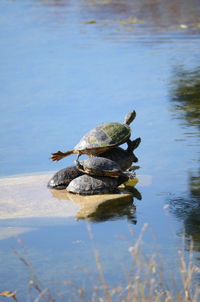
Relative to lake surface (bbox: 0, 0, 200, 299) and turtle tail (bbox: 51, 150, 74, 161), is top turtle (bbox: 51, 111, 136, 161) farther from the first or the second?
lake surface (bbox: 0, 0, 200, 299)

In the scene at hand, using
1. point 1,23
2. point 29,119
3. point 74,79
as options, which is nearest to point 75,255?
point 29,119

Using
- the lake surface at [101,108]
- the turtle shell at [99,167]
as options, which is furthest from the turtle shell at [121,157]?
the turtle shell at [99,167]

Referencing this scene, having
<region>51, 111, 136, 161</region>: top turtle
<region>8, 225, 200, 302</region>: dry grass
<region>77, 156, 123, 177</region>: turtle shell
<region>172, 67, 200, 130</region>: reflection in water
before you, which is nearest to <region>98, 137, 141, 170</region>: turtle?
<region>51, 111, 136, 161</region>: top turtle

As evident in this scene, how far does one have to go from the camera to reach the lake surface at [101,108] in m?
5.97

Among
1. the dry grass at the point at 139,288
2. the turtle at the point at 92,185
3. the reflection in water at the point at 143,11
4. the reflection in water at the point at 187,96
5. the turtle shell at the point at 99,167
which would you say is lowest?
the reflection in water at the point at 143,11

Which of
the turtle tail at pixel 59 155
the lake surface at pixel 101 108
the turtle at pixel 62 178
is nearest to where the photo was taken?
the lake surface at pixel 101 108

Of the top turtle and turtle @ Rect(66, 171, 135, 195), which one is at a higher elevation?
the top turtle

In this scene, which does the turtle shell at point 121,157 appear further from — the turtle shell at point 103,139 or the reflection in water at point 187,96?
the reflection in water at point 187,96

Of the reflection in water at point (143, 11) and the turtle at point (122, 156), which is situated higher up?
the turtle at point (122, 156)

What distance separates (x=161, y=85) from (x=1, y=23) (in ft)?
25.9

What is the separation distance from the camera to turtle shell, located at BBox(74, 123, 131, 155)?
7684 millimetres

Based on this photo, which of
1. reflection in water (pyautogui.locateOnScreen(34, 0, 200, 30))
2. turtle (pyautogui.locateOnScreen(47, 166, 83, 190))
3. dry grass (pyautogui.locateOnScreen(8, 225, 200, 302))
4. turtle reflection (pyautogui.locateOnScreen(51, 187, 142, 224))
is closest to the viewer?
dry grass (pyautogui.locateOnScreen(8, 225, 200, 302))

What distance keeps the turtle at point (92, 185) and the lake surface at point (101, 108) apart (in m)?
0.35

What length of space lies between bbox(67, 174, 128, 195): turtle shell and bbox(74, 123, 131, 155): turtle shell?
43cm
